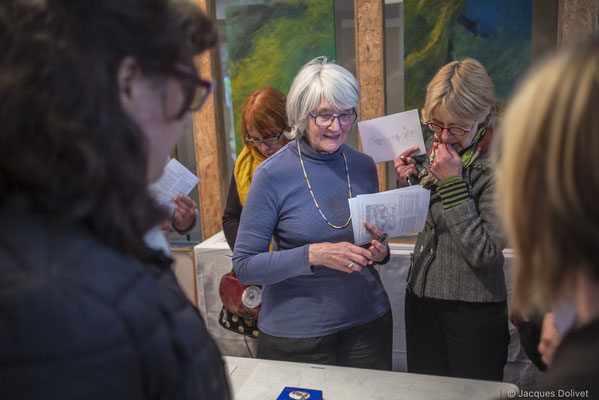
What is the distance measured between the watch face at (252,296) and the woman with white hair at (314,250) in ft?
1.83

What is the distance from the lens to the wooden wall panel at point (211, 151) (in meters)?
3.30

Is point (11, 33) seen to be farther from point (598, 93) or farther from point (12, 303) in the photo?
point (598, 93)

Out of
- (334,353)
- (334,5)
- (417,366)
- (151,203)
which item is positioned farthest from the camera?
(334,5)

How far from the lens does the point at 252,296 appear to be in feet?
7.57

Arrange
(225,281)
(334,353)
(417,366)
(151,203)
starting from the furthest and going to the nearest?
(225,281) → (417,366) → (334,353) → (151,203)

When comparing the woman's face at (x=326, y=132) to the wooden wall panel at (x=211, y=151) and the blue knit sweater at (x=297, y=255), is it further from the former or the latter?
the wooden wall panel at (x=211, y=151)

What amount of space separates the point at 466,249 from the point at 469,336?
13.0 inches

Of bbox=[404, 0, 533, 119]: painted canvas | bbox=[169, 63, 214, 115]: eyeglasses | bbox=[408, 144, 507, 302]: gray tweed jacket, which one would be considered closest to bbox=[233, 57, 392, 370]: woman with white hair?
bbox=[408, 144, 507, 302]: gray tweed jacket

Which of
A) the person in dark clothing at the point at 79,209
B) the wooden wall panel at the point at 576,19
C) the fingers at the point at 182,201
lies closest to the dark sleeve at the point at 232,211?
the fingers at the point at 182,201

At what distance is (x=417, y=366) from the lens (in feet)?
6.20

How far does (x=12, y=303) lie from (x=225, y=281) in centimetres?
191

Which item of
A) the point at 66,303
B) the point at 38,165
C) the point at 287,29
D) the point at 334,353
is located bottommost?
the point at 334,353

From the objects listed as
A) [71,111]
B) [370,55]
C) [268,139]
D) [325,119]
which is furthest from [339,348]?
[370,55]

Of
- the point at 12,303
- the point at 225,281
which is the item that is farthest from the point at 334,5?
the point at 12,303
